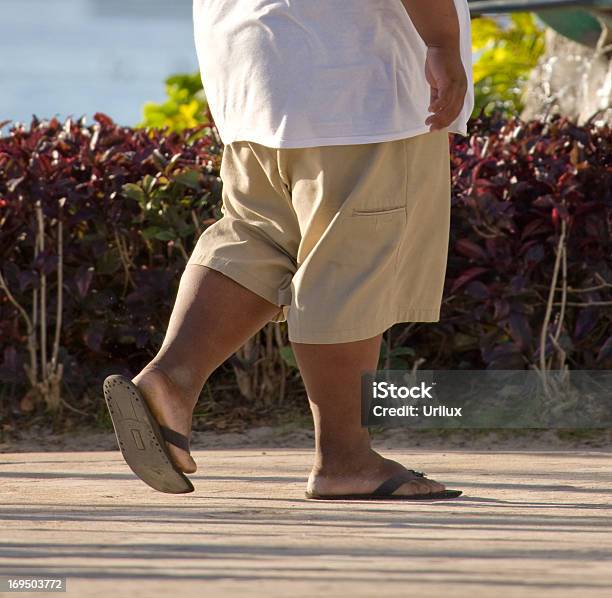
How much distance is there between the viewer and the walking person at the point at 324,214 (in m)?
3.05

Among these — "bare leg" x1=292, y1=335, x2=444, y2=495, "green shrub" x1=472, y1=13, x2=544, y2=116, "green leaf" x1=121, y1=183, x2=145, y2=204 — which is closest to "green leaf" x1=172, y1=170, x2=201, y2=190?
"green leaf" x1=121, y1=183, x2=145, y2=204

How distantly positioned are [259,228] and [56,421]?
6.42ft

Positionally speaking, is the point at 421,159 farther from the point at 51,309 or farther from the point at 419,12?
the point at 51,309

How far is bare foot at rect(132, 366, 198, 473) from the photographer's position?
120 inches

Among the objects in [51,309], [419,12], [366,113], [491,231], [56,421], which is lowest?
[56,421]

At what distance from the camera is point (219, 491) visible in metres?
3.30

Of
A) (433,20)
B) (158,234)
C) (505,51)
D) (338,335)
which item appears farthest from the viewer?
(505,51)

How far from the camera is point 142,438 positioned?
9.92 ft

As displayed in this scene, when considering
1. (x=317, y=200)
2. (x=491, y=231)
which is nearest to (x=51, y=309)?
(x=491, y=231)

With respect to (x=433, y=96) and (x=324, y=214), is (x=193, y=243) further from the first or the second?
(x=433, y=96)

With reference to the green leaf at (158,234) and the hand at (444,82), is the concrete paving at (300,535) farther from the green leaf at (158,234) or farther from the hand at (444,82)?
the green leaf at (158,234)

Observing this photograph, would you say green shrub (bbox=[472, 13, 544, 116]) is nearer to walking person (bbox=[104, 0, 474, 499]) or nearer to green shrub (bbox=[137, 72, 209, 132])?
green shrub (bbox=[137, 72, 209, 132])

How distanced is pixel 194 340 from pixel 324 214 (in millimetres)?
435

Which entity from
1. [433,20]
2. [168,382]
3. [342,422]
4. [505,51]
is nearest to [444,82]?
[433,20]
